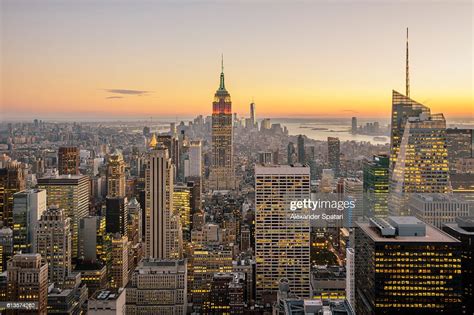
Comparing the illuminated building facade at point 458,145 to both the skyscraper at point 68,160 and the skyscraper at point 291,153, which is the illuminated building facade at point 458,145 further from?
the skyscraper at point 68,160

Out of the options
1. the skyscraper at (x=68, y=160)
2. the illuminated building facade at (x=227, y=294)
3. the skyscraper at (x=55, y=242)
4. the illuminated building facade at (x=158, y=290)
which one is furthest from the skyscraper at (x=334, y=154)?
the skyscraper at (x=55, y=242)

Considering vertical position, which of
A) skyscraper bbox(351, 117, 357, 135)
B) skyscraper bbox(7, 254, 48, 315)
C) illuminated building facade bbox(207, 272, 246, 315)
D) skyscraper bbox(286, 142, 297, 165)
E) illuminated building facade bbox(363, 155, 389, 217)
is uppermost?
skyscraper bbox(351, 117, 357, 135)

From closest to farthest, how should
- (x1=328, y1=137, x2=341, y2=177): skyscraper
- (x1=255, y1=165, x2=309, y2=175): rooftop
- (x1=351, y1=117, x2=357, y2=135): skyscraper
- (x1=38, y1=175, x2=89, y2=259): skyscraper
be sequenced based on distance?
(x1=351, y1=117, x2=357, y2=135): skyscraper < (x1=328, y1=137, x2=341, y2=177): skyscraper < (x1=255, y1=165, x2=309, y2=175): rooftop < (x1=38, y1=175, x2=89, y2=259): skyscraper

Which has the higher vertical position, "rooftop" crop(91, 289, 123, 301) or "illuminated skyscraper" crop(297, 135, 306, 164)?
"illuminated skyscraper" crop(297, 135, 306, 164)

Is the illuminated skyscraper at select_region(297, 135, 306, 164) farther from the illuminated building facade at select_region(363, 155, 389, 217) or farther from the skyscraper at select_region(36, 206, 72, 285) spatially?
the skyscraper at select_region(36, 206, 72, 285)

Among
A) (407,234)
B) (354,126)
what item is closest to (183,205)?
(354,126)

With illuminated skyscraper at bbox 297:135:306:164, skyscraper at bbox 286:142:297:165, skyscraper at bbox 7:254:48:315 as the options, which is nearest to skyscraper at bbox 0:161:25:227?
skyscraper at bbox 7:254:48:315

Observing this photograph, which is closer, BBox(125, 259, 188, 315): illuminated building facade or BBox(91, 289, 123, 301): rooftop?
BBox(91, 289, 123, 301): rooftop
